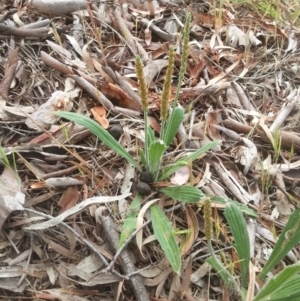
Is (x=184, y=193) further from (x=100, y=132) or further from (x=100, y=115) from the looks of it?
(x=100, y=115)

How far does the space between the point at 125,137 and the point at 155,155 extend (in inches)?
8.4

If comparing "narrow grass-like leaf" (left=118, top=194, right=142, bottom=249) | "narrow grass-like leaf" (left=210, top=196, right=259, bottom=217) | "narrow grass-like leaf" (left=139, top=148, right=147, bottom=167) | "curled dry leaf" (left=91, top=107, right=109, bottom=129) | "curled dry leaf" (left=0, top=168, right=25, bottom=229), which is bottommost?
"curled dry leaf" (left=0, top=168, right=25, bottom=229)

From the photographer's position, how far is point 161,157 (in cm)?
145

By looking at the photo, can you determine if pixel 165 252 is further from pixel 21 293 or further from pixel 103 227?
pixel 21 293

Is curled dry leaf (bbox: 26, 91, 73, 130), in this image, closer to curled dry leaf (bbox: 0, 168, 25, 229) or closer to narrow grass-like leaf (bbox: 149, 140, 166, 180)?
curled dry leaf (bbox: 0, 168, 25, 229)

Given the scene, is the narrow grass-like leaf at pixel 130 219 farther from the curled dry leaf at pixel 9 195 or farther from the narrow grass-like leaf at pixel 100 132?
the curled dry leaf at pixel 9 195

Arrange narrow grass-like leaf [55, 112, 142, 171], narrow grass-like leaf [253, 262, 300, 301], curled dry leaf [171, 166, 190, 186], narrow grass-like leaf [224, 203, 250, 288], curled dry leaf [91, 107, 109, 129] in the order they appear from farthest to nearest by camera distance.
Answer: curled dry leaf [91, 107, 109, 129] → curled dry leaf [171, 166, 190, 186] → narrow grass-like leaf [55, 112, 142, 171] → narrow grass-like leaf [224, 203, 250, 288] → narrow grass-like leaf [253, 262, 300, 301]

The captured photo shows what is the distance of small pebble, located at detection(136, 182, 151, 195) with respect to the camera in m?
1.46

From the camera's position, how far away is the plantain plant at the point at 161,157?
129cm

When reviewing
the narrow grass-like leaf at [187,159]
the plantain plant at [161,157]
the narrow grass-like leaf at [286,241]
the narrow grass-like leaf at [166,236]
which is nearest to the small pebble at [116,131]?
the plantain plant at [161,157]

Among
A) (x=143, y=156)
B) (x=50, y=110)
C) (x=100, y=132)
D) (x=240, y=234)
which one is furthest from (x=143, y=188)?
(x=50, y=110)

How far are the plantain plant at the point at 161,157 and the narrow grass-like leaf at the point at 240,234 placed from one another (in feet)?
0.30

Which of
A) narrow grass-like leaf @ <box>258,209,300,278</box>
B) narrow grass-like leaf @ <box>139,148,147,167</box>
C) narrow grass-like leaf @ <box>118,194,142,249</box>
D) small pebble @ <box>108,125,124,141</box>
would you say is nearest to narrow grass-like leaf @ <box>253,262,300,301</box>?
narrow grass-like leaf @ <box>258,209,300,278</box>

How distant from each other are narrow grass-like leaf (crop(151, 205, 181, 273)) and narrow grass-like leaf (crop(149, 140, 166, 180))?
0.13 metres
